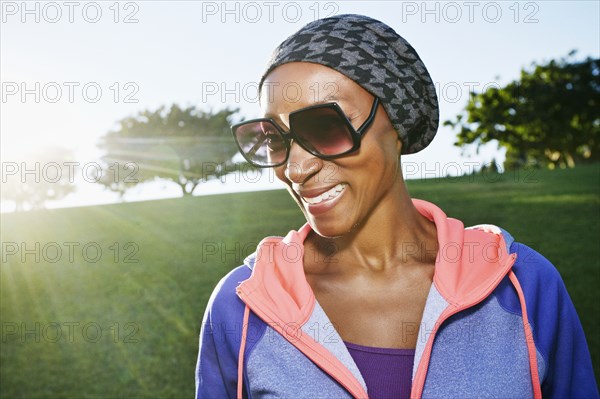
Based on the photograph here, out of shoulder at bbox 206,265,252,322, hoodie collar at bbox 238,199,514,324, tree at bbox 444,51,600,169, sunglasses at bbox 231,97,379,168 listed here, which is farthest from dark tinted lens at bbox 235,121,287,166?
tree at bbox 444,51,600,169

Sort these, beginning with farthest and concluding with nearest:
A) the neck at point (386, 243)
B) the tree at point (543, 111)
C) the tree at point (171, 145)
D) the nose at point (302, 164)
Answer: the tree at point (171, 145)
the tree at point (543, 111)
the neck at point (386, 243)
the nose at point (302, 164)

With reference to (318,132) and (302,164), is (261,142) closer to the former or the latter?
(302,164)

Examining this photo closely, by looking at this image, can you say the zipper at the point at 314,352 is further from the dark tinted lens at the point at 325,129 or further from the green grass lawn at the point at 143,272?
the green grass lawn at the point at 143,272

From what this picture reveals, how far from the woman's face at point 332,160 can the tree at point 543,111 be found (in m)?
31.1

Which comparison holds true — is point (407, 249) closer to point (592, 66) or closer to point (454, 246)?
point (454, 246)

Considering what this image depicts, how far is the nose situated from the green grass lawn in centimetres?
400

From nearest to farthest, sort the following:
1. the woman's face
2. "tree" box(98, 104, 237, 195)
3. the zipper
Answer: the zipper, the woman's face, "tree" box(98, 104, 237, 195)

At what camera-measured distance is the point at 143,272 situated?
8352 millimetres

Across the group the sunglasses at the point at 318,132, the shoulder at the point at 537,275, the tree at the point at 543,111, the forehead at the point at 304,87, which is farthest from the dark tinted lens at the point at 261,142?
the tree at the point at 543,111

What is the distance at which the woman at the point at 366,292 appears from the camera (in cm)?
209

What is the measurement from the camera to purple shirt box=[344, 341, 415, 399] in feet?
6.91

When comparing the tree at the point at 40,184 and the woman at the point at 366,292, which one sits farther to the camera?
the tree at the point at 40,184

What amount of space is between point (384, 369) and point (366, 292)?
1.28ft

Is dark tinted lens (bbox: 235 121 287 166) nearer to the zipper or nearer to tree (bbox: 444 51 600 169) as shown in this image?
the zipper
